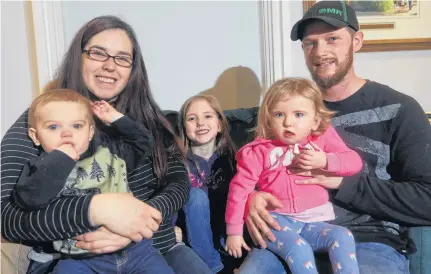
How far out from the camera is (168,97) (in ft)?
8.36

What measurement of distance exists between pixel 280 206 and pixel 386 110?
59 cm

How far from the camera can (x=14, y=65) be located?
2449mm

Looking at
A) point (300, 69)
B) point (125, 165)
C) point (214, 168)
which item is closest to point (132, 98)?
point (125, 165)

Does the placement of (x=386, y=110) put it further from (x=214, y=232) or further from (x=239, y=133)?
(x=214, y=232)

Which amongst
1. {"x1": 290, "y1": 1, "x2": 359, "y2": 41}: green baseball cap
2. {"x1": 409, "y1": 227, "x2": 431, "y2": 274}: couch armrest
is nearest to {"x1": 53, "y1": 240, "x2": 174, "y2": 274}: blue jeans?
{"x1": 409, "y1": 227, "x2": 431, "y2": 274}: couch armrest

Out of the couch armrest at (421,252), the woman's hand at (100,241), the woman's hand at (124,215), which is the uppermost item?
the woman's hand at (124,215)

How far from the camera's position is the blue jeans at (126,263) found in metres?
1.34

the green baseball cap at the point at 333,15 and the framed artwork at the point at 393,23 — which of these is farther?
the framed artwork at the point at 393,23

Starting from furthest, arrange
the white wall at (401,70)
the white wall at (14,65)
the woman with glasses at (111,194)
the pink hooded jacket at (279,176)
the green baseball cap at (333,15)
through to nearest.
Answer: the white wall at (401,70) < the white wall at (14,65) < the green baseball cap at (333,15) < the pink hooded jacket at (279,176) < the woman with glasses at (111,194)

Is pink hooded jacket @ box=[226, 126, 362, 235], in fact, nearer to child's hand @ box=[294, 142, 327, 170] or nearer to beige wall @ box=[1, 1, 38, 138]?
child's hand @ box=[294, 142, 327, 170]

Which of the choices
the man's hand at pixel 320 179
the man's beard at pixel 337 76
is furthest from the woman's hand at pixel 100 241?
the man's beard at pixel 337 76

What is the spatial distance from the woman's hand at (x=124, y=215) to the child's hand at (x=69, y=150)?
145 millimetres

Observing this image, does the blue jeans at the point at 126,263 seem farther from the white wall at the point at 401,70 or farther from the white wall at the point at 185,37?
the white wall at the point at 401,70

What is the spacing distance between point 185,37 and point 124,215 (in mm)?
1429
